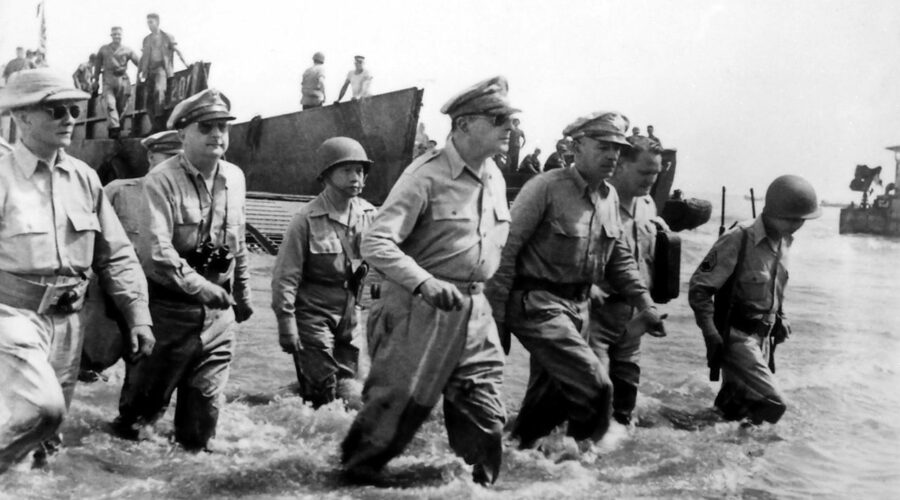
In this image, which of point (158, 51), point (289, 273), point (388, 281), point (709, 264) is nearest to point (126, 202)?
point (289, 273)

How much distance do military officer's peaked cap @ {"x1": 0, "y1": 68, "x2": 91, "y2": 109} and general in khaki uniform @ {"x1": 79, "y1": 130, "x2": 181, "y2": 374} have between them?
96 cm

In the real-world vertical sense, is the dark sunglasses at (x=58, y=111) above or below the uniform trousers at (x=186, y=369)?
above

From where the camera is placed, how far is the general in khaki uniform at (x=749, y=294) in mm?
7328

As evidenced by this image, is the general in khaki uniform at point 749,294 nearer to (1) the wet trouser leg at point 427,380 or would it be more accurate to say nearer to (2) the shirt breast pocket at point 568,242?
(2) the shirt breast pocket at point 568,242

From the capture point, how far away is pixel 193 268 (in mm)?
5758

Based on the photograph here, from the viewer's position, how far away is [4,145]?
259 inches

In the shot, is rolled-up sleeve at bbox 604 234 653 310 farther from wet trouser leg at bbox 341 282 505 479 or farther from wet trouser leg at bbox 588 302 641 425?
wet trouser leg at bbox 341 282 505 479

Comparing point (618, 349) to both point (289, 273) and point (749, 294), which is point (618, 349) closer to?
point (749, 294)

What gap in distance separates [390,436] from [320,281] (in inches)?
96.8

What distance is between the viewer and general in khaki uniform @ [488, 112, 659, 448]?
5832mm

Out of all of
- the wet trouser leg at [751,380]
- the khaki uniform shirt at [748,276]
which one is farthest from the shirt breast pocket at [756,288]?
the wet trouser leg at [751,380]

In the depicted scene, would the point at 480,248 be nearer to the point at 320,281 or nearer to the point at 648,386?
the point at 320,281

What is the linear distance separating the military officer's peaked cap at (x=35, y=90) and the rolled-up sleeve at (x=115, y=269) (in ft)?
1.52

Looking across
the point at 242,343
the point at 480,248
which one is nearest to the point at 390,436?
the point at 480,248
